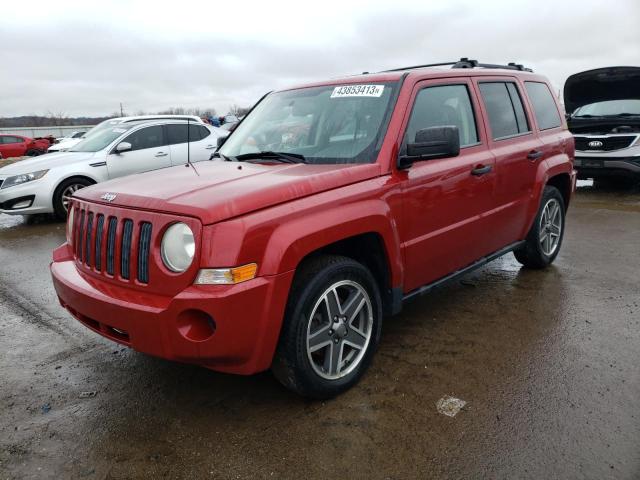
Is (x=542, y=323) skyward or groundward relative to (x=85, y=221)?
groundward

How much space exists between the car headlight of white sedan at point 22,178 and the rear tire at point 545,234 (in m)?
7.29

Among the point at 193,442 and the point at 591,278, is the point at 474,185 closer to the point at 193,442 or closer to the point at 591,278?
the point at 591,278

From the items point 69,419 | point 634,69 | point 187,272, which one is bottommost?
point 69,419

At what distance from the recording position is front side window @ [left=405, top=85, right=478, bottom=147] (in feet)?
11.4

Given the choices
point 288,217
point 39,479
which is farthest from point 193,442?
point 288,217

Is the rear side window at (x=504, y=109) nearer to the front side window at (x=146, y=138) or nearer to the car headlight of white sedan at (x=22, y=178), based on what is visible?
the front side window at (x=146, y=138)

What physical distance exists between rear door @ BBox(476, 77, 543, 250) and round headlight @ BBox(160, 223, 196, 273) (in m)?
2.49

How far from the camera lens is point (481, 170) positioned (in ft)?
12.5

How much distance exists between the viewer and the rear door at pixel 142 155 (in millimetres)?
8961

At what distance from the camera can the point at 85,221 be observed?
118 inches

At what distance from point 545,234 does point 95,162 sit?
713 cm

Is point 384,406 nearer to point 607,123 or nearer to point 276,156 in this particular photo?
point 276,156

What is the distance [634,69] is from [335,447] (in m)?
9.50

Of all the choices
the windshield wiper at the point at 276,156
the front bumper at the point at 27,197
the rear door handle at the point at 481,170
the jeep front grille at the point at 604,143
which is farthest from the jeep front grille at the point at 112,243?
the jeep front grille at the point at 604,143
